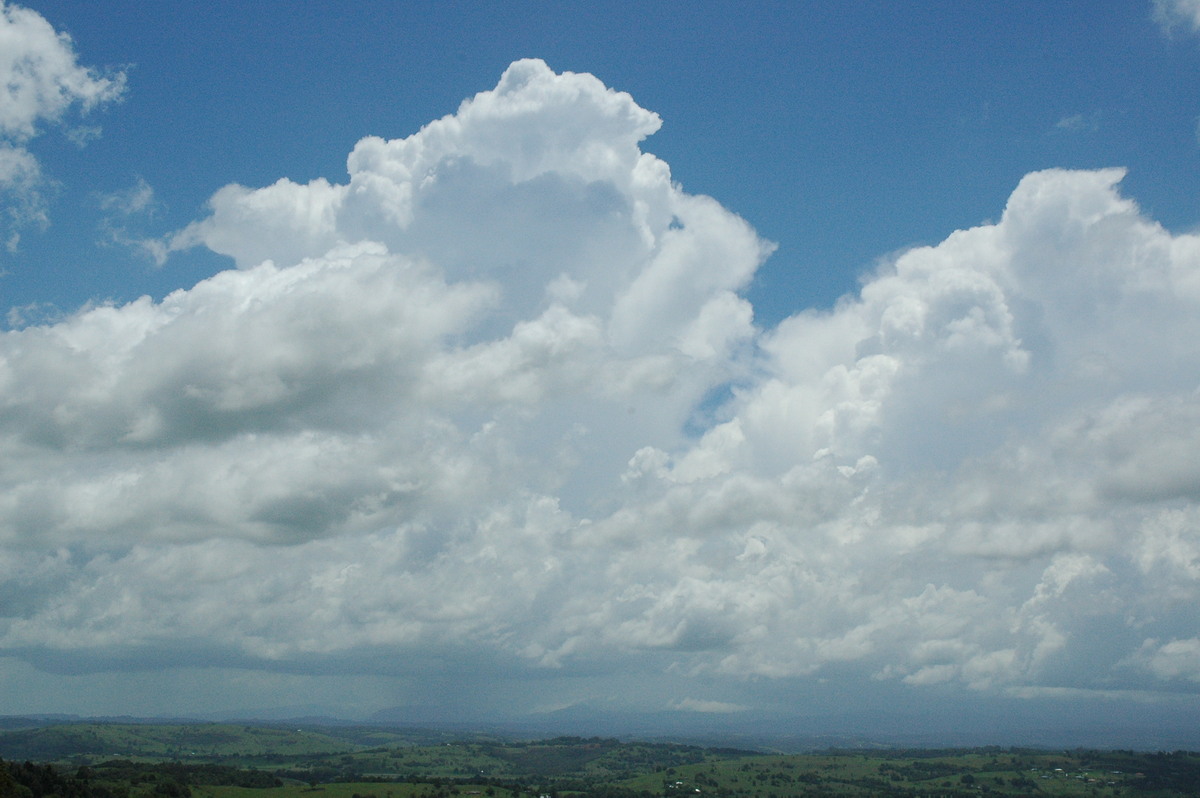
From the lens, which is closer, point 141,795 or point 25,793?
point 25,793

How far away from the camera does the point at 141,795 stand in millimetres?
172875

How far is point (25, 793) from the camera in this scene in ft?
445

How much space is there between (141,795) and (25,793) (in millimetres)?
40965
